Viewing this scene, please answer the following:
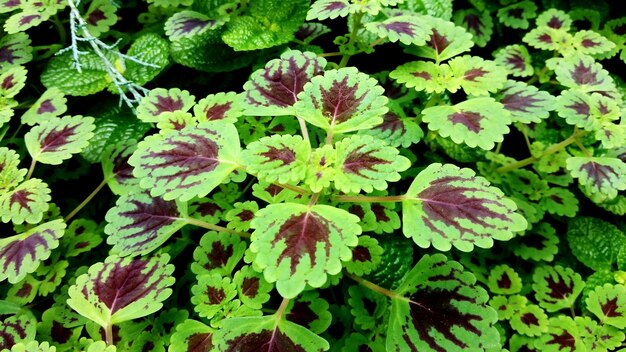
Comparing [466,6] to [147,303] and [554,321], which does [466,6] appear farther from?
[147,303]

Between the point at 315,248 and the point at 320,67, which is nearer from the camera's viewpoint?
the point at 315,248

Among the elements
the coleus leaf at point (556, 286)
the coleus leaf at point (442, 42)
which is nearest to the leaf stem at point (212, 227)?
the coleus leaf at point (442, 42)

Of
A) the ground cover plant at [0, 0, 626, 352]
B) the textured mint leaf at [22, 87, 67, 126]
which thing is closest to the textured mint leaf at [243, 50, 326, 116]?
the ground cover plant at [0, 0, 626, 352]

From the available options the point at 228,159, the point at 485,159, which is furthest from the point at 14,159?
the point at 485,159

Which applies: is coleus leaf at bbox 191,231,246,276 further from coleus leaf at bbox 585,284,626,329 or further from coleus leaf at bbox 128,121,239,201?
coleus leaf at bbox 585,284,626,329

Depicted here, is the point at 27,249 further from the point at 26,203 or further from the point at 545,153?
the point at 545,153

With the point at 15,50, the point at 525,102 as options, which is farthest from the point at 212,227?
the point at 15,50

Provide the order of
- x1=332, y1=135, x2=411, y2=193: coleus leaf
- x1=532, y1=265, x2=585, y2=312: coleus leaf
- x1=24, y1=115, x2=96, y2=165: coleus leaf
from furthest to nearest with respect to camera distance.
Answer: x1=532, y1=265, x2=585, y2=312: coleus leaf < x1=24, y1=115, x2=96, y2=165: coleus leaf < x1=332, y1=135, x2=411, y2=193: coleus leaf
